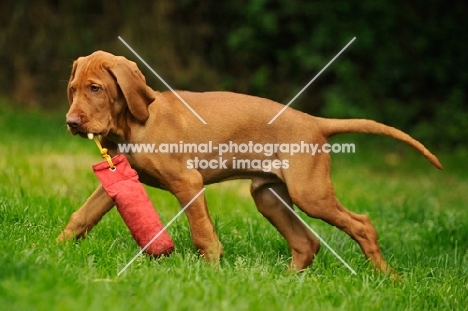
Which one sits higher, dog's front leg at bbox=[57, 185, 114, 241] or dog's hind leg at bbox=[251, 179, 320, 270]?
dog's front leg at bbox=[57, 185, 114, 241]

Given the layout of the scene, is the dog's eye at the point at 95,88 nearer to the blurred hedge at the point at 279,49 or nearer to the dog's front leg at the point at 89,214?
the dog's front leg at the point at 89,214

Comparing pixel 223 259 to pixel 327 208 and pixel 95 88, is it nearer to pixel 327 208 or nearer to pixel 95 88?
pixel 327 208

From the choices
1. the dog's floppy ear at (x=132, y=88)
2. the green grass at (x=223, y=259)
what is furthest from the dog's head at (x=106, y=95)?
the green grass at (x=223, y=259)

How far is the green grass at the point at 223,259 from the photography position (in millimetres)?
3961

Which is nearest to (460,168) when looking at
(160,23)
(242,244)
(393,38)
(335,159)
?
(335,159)

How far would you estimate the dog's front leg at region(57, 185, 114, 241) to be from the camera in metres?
5.20

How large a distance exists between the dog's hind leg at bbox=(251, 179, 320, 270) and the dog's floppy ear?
38.3 inches

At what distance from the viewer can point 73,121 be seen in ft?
15.8

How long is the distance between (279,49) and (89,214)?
8843mm

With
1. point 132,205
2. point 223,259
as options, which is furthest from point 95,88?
point 223,259

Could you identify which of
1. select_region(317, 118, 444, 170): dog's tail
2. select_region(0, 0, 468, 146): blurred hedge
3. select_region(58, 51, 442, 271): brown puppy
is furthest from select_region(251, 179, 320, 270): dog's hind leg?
select_region(0, 0, 468, 146): blurred hedge

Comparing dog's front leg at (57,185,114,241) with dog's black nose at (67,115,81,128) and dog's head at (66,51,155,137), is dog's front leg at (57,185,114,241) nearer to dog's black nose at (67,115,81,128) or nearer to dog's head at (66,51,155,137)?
dog's head at (66,51,155,137)

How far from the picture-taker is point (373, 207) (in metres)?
7.61

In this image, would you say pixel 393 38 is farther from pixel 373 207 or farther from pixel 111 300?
pixel 111 300
